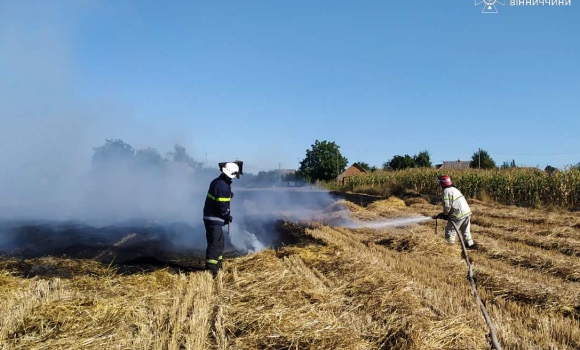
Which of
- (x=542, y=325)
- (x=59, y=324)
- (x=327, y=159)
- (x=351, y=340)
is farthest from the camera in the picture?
(x=327, y=159)

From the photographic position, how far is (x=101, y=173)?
26812 mm

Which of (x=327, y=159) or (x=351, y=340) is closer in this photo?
(x=351, y=340)

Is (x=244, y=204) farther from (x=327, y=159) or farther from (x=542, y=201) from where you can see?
(x=327, y=159)

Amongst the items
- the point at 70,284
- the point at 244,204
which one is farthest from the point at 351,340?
the point at 244,204

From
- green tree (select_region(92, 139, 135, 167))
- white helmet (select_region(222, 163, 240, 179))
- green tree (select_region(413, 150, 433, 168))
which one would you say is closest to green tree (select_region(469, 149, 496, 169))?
green tree (select_region(413, 150, 433, 168))

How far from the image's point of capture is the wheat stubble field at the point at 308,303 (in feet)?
13.5

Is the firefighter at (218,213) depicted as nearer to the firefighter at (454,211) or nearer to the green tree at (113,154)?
the firefighter at (454,211)

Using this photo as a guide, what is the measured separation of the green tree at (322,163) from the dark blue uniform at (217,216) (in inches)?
2484

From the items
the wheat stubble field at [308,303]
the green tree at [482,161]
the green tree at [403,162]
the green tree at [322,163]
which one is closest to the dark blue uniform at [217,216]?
Answer: the wheat stubble field at [308,303]

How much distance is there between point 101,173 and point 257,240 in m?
17.7

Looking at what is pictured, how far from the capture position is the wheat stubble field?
411cm

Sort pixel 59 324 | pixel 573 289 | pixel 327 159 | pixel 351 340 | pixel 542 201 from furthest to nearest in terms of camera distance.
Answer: pixel 327 159 < pixel 542 201 < pixel 573 289 < pixel 59 324 < pixel 351 340

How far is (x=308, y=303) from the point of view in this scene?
17.1ft

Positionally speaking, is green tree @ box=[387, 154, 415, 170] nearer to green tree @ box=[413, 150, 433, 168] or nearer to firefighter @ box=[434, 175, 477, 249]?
green tree @ box=[413, 150, 433, 168]
